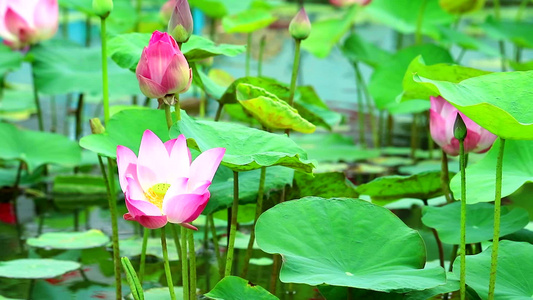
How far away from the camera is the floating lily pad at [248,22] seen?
6.70 feet

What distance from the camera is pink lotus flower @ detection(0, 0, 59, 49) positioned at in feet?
5.91

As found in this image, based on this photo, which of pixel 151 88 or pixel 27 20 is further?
pixel 27 20

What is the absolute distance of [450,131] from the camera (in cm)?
112

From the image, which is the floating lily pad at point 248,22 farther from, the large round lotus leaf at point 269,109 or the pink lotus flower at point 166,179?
the pink lotus flower at point 166,179

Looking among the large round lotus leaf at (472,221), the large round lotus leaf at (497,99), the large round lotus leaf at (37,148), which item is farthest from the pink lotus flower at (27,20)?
the large round lotus leaf at (497,99)

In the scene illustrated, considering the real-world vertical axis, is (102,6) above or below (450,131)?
above

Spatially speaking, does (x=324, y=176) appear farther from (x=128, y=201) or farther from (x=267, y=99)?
(x=128, y=201)

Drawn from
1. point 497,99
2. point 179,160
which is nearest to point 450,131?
point 497,99

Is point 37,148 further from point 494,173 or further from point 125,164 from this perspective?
point 494,173

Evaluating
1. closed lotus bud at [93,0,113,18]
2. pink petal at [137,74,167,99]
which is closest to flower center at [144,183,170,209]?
pink petal at [137,74,167,99]

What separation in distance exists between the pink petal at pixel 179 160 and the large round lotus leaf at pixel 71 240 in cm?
66

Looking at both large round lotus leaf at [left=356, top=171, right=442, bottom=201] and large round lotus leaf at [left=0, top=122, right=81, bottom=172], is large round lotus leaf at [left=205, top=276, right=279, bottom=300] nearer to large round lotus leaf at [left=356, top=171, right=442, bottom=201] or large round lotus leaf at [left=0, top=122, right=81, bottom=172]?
large round lotus leaf at [left=356, top=171, right=442, bottom=201]

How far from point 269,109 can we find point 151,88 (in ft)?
0.69

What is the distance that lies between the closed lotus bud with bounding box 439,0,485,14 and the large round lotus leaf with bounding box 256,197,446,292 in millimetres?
1493
